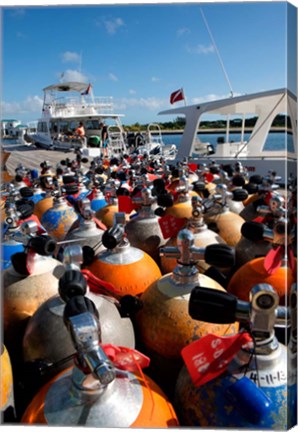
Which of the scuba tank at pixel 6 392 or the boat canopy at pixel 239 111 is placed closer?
the scuba tank at pixel 6 392

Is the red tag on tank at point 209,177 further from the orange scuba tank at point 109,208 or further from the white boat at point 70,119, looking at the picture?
the white boat at point 70,119

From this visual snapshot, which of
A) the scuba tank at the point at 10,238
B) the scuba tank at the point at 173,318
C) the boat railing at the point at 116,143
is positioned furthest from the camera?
the boat railing at the point at 116,143

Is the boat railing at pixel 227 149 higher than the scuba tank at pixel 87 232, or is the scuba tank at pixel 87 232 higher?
the boat railing at pixel 227 149

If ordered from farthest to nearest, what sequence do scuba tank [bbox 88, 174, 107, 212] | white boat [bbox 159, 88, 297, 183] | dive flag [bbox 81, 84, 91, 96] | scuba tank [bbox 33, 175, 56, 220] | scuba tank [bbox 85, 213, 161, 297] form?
dive flag [bbox 81, 84, 91, 96], white boat [bbox 159, 88, 297, 183], scuba tank [bbox 33, 175, 56, 220], scuba tank [bbox 88, 174, 107, 212], scuba tank [bbox 85, 213, 161, 297]

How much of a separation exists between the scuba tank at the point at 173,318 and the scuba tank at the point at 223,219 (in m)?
1.05

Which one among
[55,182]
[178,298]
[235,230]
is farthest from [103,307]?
[55,182]

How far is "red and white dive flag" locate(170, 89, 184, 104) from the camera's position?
870cm

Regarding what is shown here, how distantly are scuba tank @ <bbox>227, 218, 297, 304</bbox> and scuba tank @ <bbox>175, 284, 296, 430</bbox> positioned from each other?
190 millimetres

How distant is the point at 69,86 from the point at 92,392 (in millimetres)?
18558

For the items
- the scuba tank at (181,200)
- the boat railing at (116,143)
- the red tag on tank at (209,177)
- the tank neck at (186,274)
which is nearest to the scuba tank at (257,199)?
the scuba tank at (181,200)

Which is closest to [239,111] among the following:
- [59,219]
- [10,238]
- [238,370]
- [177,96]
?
[177,96]

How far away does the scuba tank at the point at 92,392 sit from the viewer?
843mm

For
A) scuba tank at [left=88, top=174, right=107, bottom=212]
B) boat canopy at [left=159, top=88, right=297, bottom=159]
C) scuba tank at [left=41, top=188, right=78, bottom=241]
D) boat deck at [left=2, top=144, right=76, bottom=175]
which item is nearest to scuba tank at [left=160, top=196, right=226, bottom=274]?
scuba tank at [left=41, top=188, right=78, bottom=241]

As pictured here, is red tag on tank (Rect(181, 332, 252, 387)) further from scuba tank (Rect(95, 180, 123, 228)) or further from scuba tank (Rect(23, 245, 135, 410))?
scuba tank (Rect(95, 180, 123, 228))
